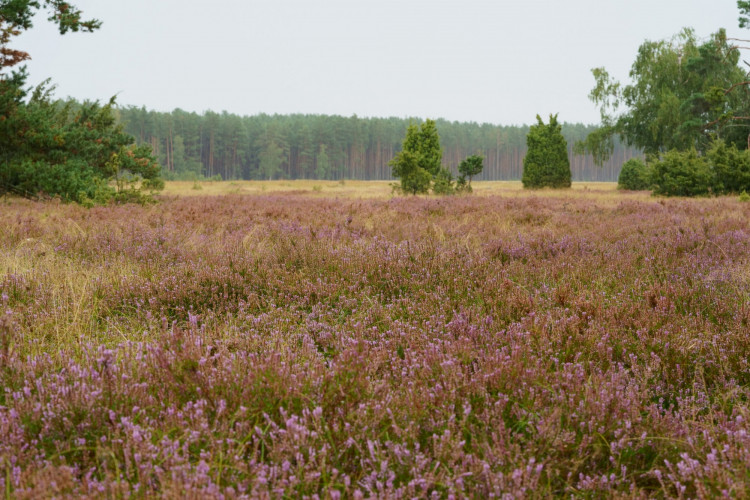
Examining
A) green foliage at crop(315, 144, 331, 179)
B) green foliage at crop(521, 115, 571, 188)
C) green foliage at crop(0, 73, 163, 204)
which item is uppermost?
green foliage at crop(315, 144, 331, 179)

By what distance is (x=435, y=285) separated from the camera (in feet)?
14.1

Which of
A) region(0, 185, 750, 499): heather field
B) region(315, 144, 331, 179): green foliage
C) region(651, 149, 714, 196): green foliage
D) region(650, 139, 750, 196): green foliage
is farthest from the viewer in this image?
region(315, 144, 331, 179): green foliage

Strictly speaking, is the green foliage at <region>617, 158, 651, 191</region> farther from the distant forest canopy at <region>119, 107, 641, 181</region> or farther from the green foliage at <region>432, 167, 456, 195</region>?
the distant forest canopy at <region>119, 107, 641, 181</region>

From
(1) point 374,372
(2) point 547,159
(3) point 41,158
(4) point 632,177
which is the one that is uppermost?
(2) point 547,159

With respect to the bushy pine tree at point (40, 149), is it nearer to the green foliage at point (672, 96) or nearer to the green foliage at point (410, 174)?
the green foliage at point (410, 174)

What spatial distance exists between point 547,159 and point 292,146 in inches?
3187

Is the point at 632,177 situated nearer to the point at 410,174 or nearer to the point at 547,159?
the point at 547,159

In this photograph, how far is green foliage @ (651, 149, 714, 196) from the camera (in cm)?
1980

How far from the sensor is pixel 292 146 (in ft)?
350

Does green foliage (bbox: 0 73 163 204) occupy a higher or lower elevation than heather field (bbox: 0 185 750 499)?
higher

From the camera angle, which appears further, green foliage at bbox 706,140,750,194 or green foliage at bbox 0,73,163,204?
green foliage at bbox 706,140,750,194

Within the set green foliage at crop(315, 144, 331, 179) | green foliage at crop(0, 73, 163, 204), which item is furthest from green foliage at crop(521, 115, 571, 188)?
green foliage at crop(315, 144, 331, 179)

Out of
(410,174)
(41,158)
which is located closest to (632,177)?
(410,174)

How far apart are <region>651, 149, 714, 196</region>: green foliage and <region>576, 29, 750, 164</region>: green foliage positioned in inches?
335
